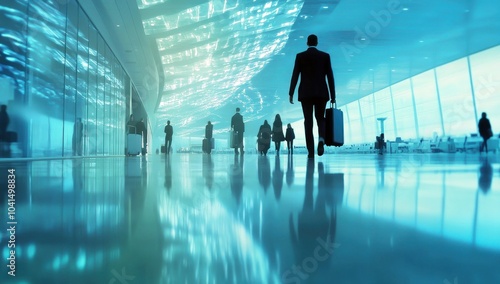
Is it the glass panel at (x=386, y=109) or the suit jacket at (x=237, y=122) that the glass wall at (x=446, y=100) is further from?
the suit jacket at (x=237, y=122)

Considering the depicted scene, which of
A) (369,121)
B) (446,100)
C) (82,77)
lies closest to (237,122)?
(82,77)

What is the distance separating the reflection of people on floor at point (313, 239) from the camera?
22.8 inches

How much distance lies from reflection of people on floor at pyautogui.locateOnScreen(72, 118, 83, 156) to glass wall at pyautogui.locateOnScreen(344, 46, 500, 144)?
20.1 metres

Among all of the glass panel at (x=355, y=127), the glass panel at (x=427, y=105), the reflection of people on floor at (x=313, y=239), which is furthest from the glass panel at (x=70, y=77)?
the glass panel at (x=355, y=127)

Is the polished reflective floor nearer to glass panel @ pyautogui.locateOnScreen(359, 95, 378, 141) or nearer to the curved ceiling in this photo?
the curved ceiling

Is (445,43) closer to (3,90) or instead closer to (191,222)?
(3,90)

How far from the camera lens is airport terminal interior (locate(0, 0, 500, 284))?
0.66m

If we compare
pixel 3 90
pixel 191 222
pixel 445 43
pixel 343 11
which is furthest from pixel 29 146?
pixel 445 43

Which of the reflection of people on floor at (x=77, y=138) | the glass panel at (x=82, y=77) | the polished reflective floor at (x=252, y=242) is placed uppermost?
the glass panel at (x=82, y=77)

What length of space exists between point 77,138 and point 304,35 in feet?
38.1

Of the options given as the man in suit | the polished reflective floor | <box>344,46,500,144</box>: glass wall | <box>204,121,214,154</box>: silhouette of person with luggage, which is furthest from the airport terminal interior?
<box>204,121,214,154</box>: silhouette of person with luggage

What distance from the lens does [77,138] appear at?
12.1m

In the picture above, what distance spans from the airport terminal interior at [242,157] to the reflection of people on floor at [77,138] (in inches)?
5.0

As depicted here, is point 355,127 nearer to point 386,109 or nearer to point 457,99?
point 386,109
